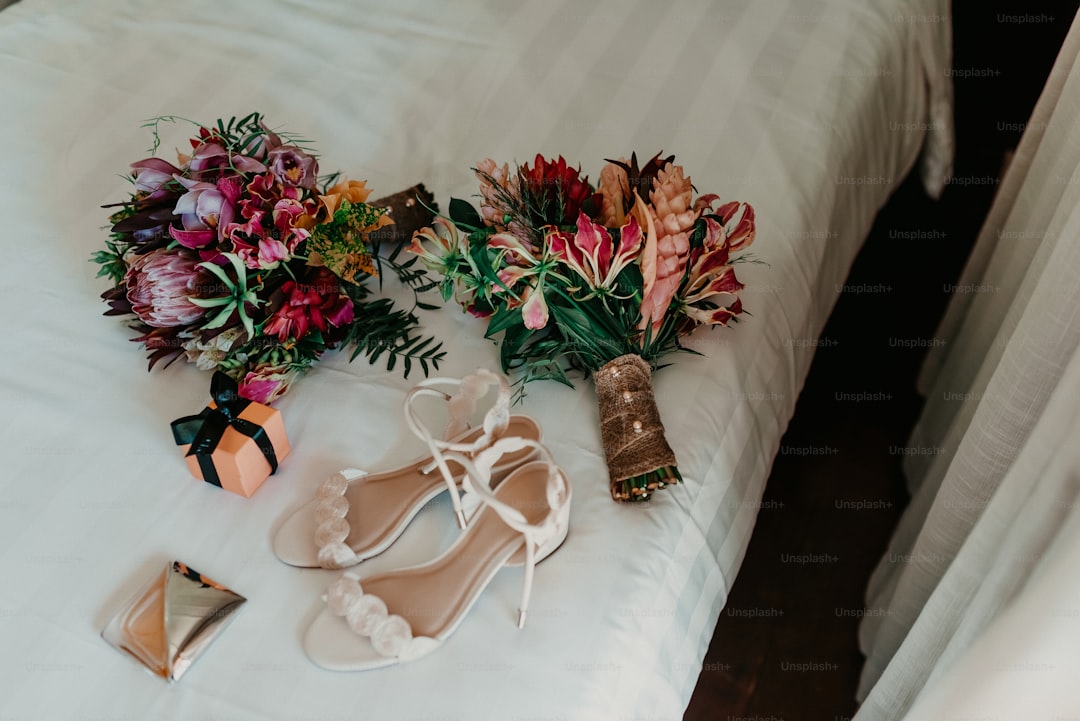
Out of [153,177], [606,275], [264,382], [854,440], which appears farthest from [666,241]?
[854,440]

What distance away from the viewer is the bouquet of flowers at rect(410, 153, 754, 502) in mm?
967

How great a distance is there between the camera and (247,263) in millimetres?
1022

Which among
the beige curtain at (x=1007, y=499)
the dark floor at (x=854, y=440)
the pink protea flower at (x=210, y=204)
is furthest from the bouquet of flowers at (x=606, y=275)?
the dark floor at (x=854, y=440)

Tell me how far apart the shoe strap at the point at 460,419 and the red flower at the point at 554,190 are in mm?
217

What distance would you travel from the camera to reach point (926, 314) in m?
1.93

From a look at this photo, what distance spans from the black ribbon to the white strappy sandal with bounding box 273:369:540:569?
0.33 ft

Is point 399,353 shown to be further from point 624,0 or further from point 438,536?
point 624,0

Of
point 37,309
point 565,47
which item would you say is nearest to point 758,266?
point 565,47

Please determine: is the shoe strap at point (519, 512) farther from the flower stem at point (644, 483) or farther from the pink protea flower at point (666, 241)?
the pink protea flower at point (666, 241)

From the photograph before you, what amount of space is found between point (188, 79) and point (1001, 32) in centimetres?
212

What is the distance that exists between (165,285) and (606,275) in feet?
1.79

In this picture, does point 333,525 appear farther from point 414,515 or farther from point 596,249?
point 596,249

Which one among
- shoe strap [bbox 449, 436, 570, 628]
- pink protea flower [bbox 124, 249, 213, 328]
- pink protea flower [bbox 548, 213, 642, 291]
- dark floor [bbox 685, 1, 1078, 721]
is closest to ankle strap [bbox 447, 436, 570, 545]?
shoe strap [bbox 449, 436, 570, 628]

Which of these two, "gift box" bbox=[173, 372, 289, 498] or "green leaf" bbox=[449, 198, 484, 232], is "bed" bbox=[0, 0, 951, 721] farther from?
"green leaf" bbox=[449, 198, 484, 232]
